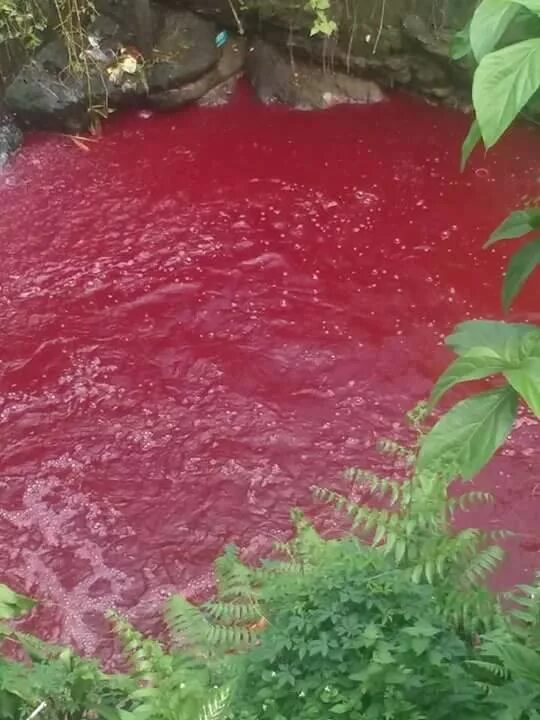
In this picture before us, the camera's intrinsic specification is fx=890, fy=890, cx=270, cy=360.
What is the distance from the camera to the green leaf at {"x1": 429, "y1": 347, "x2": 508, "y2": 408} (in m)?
1.10

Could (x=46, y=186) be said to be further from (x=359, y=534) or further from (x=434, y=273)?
(x=359, y=534)

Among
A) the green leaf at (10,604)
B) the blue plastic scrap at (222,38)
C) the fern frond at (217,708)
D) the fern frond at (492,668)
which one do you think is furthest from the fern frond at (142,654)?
the blue plastic scrap at (222,38)

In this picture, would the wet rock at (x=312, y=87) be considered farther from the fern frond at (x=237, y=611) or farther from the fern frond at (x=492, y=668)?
the fern frond at (x=492, y=668)

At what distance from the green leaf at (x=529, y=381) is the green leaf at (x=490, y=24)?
0.37 meters

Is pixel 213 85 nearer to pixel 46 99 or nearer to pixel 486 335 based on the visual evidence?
pixel 46 99

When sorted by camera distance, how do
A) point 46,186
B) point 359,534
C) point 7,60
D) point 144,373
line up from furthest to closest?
point 7,60 → point 46,186 → point 144,373 → point 359,534

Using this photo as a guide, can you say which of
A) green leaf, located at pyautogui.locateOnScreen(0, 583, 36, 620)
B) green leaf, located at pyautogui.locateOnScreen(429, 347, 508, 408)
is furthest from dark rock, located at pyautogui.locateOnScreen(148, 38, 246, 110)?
green leaf, located at pyautogui.locateOnScreen(429, 347, 508, 408)

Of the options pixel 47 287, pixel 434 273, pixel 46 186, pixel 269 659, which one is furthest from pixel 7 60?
pixel 269 659

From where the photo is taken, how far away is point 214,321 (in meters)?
4.09

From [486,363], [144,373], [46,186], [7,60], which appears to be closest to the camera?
[486,363]

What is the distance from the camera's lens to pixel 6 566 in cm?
318

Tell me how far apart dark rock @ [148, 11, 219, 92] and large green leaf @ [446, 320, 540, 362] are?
4.42 m

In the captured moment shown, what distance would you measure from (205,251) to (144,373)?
0.86 meters

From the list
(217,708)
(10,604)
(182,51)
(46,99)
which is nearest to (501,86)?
(217,708)
